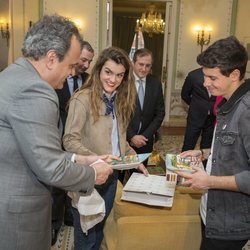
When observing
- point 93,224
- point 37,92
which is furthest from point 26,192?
point 93,224

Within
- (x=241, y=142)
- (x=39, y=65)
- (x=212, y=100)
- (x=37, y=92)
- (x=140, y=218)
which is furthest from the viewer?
(x=212, y=100)

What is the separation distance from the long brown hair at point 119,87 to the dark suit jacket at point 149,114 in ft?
3.96

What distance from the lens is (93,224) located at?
76.4 inches

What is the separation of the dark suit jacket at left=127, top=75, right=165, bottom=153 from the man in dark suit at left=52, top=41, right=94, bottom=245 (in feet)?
2.25

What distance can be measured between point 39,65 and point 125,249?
111 centimetres

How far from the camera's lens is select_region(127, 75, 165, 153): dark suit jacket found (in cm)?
341

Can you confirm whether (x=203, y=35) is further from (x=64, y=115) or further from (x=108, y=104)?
(x=108, y=104)

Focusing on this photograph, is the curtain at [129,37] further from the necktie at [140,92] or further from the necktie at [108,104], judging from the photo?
the necktie at [108,104]

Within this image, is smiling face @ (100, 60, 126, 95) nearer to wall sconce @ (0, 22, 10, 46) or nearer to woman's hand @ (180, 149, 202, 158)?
woman's hand @ (180, 149, 202, 158)

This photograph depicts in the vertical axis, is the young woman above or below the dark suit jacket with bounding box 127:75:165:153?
above

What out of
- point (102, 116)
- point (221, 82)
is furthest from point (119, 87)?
point (221, 82)

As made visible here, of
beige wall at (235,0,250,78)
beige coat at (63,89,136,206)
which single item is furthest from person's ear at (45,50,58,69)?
beige wall at (235,0,250,78)

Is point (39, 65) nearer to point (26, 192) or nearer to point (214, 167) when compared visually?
point (26, 192)

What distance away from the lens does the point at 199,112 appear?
12.7 ft
